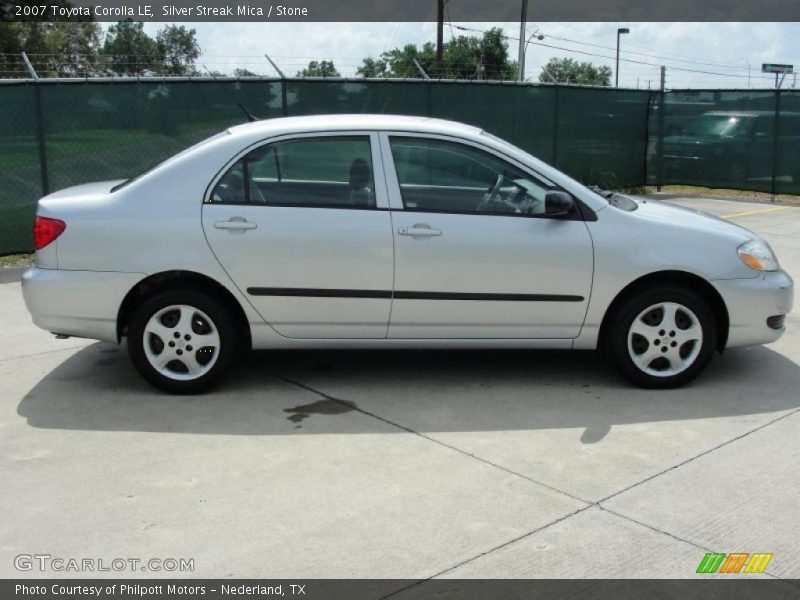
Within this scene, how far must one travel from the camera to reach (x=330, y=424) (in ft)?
16.3

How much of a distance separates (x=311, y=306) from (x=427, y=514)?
1.80 m

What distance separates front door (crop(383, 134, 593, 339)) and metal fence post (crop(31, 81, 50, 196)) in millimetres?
5825

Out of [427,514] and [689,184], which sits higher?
[689,184]

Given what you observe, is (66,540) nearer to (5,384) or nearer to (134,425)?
(134,425)

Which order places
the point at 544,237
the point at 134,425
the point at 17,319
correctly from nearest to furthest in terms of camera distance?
the point at 134,425, the point at 544,237, the point at 17,319

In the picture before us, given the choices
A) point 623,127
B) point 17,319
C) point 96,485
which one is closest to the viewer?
point 96,485

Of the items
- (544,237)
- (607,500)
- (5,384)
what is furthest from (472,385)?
(5,384)

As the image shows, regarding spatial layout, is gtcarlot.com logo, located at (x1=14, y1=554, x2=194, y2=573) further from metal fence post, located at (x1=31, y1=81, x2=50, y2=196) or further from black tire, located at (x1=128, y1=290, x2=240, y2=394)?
metal fence post, located at (x1=31, y1=81, x2=50, y2=196)

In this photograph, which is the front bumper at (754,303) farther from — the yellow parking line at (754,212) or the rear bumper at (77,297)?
the yellow parking line at (754,212)

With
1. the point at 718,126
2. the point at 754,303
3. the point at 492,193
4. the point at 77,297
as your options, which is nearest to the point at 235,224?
the point at 77,297

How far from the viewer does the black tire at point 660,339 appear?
17.7 feet

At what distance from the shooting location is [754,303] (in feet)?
17.9

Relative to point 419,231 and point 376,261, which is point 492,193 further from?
point 376,261

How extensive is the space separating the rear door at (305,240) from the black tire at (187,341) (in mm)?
236
